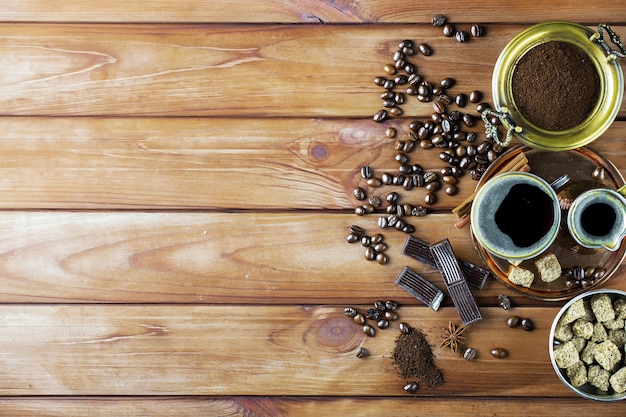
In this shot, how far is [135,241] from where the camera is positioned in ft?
4.91

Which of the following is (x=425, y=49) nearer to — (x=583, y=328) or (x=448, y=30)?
(x=448, y=30)

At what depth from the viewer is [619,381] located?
54.7 inches

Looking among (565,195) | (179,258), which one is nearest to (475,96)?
(565,195)

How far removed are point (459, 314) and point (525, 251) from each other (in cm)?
23

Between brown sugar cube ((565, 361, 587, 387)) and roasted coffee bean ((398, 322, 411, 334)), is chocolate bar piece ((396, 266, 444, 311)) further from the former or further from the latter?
brown sugar cube ((565, 361, 587, 387))

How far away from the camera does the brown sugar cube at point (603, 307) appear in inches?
54.8

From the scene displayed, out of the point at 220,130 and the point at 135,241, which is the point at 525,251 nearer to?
the point at 220,130

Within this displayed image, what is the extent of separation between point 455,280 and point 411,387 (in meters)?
0.28

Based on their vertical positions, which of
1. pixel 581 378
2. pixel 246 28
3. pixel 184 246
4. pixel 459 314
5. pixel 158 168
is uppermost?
pixel 246 28

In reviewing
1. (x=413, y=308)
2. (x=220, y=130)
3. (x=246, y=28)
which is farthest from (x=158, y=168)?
(x=413, y=308)

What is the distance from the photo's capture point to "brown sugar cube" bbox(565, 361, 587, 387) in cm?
140

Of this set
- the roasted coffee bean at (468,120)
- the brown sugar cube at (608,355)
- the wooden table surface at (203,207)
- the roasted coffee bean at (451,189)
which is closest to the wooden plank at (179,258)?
the wooden table surface at (203,207)

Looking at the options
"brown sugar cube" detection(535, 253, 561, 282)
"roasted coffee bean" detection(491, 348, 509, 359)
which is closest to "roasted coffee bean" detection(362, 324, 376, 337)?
"roasted coffee bean" detection(491, 348, 509, 359)

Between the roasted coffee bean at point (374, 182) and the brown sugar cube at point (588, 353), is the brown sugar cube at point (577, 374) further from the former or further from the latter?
the roasted coffee bean at point (374, 182)
